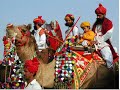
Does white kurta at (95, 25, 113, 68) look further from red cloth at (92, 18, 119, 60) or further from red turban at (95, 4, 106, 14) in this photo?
red turban at (95, 4, 106, 14)

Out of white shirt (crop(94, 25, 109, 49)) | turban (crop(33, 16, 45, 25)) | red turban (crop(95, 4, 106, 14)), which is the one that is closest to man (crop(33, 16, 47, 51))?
turban (crop(33, 16, 45, 25))

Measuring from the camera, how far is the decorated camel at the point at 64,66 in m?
8.13

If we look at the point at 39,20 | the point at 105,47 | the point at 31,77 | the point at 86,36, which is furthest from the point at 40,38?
the point at 31,77

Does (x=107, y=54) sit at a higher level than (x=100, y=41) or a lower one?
lower

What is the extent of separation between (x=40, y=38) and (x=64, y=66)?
31.1 inches

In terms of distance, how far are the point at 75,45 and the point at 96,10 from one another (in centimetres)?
81

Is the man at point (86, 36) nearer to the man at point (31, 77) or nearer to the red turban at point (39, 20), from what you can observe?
the red turban at point (39, 20)

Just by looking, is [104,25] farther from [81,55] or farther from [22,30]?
[22,30]

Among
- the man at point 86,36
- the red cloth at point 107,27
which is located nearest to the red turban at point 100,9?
the red cloth at point 107,27

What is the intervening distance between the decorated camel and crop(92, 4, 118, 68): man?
15cm

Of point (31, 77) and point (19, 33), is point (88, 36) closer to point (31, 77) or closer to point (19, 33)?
point (19, 33)

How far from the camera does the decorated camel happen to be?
8133mm

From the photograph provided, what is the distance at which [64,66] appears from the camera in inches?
321

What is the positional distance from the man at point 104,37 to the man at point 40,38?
1.03m
